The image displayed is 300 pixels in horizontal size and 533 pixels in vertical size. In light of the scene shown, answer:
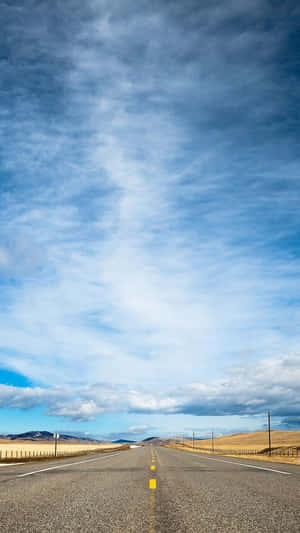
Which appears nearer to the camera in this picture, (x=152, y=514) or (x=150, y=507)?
(x=152, y=514)

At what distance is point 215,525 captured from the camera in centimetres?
577

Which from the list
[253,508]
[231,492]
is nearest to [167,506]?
[253,508]

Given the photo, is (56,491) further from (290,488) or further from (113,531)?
(290,488)

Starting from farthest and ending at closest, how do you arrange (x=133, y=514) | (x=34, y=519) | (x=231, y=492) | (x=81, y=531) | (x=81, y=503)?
1. (x=231, y=492)
2. (x=81, y=503)
3. (x=133, y=514)
4. (x=34, y=519)
5. (x=81, y=531)

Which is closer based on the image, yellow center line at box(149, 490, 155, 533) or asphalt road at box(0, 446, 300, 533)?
Result: yellow center line at box(149, 490, 155, 533)

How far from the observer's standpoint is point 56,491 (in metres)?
9.52

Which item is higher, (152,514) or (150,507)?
(152,514)

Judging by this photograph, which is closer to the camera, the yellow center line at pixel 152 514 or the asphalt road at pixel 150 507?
the yellow center line at pixel 152 514

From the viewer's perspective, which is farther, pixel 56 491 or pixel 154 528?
pixel 56 491

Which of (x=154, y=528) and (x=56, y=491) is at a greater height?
(x=154, y=528)

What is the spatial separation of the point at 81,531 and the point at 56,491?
4.56 metres

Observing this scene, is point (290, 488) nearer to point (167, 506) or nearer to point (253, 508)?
point (253, 508)

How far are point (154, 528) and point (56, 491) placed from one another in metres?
4.79

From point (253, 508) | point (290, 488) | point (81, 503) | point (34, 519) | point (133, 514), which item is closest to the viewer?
point (34, 519)
